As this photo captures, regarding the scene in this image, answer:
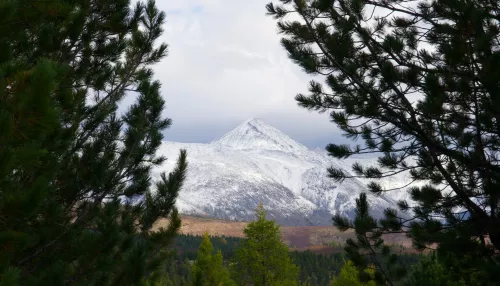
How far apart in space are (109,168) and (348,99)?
154 inches

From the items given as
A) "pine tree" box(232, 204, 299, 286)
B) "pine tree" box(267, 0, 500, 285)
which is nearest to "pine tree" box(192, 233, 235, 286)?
"pine tree" box(232, 204, 299, 286)

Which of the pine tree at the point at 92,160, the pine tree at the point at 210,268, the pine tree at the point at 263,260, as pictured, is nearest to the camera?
the pine tree at the point at 92,160

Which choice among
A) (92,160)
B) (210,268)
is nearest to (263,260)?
(210,268)

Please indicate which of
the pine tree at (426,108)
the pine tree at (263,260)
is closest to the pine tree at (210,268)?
the pine tree at (263,260)

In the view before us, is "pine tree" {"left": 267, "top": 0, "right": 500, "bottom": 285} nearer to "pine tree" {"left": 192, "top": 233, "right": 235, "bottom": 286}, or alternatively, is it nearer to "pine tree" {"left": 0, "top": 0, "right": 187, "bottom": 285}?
"pine tree" {"left": 0, "top": 0, "right": 187, "bottom": 285}

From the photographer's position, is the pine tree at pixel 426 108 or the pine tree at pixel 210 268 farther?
the pine tree at pixel 210 268

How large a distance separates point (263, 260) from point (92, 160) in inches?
562

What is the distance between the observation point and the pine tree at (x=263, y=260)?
19516mm

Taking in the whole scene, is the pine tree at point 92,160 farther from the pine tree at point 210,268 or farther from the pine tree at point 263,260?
the pine tree at point 210,268

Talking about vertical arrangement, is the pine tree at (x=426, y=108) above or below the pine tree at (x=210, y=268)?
above

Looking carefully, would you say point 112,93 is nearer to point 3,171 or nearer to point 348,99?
point 348,99

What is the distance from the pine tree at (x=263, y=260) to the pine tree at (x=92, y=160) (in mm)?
13116

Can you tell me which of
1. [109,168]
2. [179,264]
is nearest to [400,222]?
[109,168]

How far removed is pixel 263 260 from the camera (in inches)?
778
